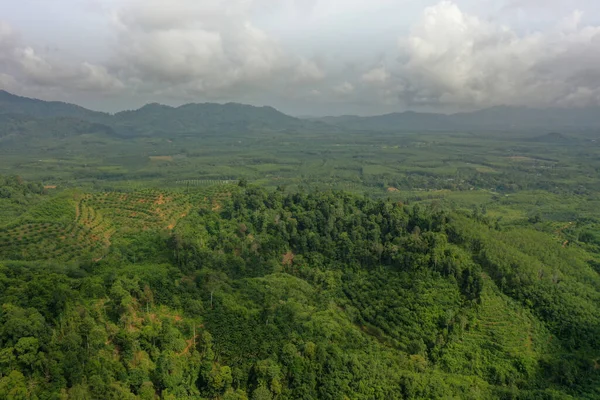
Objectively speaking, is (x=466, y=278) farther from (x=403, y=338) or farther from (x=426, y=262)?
(x=403, y=338)

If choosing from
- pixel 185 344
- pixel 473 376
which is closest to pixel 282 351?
pixel 185 344

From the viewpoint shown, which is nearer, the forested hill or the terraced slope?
the forested hill

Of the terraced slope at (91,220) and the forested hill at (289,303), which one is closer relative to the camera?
the forested hill at (289,303)

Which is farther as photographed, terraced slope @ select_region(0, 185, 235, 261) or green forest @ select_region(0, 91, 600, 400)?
terraced slope @ select_region(0, 185, 235, 261)

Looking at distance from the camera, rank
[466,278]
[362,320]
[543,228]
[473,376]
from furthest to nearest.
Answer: [543,228], [466,278], [362,320], [473,376]

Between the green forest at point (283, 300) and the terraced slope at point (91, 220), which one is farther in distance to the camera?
the terraced slope at point (91, 220)

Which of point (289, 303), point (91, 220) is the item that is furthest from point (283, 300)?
point (91, 220)

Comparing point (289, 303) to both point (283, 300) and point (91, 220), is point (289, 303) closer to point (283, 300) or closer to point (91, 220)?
point (283, 300)

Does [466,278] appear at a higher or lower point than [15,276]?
lower
